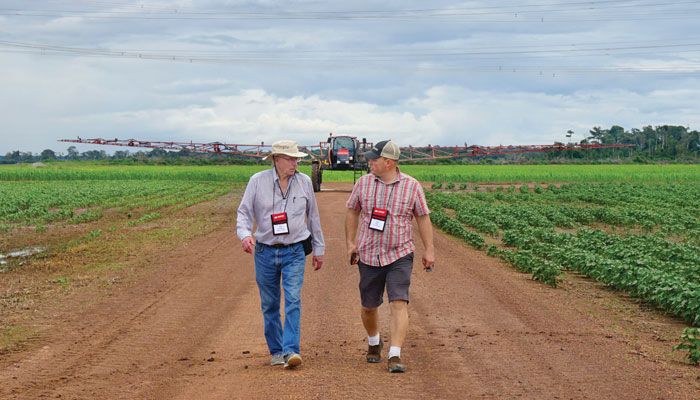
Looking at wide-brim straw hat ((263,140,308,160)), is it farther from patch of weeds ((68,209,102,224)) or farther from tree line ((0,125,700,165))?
tree line ((0,125,700,165))

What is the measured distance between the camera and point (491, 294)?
13844 millimetres

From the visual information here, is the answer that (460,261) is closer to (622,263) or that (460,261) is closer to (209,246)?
(622,263)

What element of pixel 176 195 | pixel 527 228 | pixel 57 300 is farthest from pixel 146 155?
pixel 57 300

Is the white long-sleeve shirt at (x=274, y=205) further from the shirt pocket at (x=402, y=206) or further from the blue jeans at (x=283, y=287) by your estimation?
the shirt pocket at (x=402, y=206)

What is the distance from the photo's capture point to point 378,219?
876cm

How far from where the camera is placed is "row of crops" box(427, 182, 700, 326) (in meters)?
13.7

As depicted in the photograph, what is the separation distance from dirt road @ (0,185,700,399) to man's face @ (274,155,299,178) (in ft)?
6.29

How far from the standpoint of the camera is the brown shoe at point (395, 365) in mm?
8609

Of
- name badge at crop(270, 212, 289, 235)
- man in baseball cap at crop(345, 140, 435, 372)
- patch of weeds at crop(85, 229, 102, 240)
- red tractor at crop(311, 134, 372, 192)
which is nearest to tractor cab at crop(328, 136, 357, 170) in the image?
red tractor at crop(311, 134, 372, 192)

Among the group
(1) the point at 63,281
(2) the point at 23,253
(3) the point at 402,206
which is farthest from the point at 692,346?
(2) the point at 23,253

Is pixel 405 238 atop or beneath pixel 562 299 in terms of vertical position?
atop

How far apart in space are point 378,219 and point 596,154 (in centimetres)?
11110

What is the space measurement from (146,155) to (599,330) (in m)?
113

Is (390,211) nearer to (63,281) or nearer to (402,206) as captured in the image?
(402,206)
